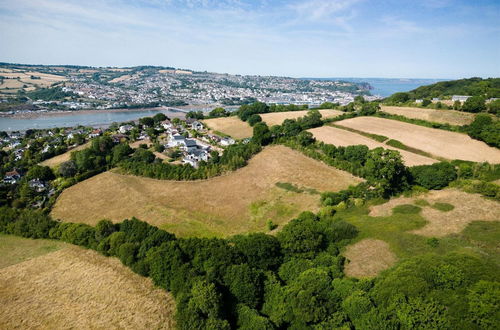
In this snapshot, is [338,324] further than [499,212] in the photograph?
No

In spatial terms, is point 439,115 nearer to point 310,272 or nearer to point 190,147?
point 190,147

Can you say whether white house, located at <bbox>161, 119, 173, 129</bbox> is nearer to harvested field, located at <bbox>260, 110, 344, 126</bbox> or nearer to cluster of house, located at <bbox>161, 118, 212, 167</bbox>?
cluster of house, located at <bbox>161, 118, 212, 167</bbox>

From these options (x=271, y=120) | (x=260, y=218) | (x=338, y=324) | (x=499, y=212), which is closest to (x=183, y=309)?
(x=338, y=324)

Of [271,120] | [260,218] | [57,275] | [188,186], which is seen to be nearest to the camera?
[57,275]

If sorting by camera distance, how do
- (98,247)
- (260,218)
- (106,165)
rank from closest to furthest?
(98,247)
(260,218)
(106,165)

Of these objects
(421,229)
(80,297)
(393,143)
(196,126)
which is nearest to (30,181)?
(80,297)

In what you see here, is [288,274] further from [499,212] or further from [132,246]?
[499,212]
